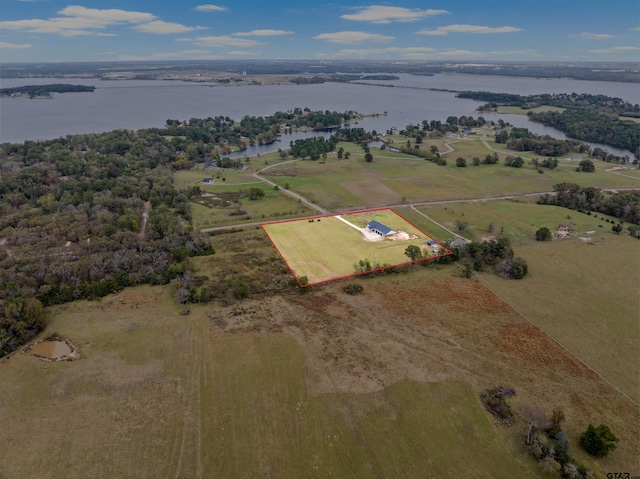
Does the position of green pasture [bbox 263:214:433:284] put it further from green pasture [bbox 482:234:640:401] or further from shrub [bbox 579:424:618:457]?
shrub [bbox 579:424:618:457]

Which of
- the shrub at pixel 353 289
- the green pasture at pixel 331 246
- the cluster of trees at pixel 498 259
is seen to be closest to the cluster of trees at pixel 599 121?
the cluster of trees at pixel 498 259

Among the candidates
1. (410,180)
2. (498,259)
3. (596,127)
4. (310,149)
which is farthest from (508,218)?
(596,127)

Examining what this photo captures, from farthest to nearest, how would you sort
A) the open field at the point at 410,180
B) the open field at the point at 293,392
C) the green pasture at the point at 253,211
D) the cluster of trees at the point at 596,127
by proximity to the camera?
the cluster of trees at the point at 596,127, the open field at the point at 410,180, the green pasture at the point at 253,211, the open field at the point at 293,392

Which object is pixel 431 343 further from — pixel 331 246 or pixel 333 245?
pixel 333 245

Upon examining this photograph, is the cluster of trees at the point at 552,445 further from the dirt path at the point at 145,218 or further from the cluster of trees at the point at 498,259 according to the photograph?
the dirt path at the point at 145,218

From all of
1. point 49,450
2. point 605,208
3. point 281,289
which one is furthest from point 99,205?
point 605,208

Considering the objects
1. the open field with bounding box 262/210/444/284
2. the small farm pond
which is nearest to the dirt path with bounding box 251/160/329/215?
the open field with bounding box 262/210/444/284

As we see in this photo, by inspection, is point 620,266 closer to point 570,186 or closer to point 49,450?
point 570,186
